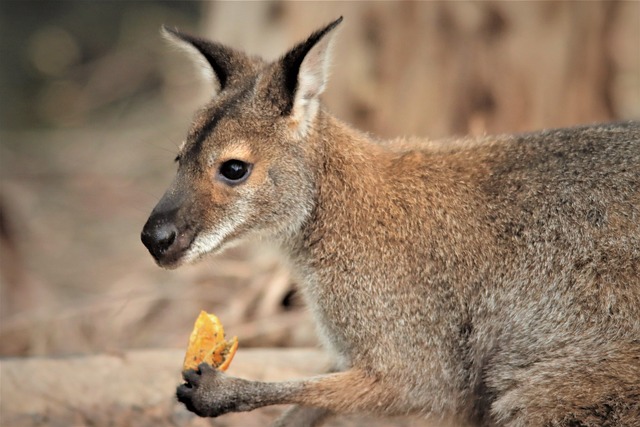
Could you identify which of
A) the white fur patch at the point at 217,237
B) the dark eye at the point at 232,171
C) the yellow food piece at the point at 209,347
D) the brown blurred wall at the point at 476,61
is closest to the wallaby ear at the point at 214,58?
the dark eye at the point at 232,171

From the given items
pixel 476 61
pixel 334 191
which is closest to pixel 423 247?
pixel 334 191

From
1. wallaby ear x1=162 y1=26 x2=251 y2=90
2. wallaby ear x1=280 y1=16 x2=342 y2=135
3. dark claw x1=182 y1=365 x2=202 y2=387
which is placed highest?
wallaby ear x1=162 y1=26 x2=251 y2=90

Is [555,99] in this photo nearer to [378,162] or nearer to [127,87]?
[378,162]

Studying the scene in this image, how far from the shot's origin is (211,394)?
4.39m

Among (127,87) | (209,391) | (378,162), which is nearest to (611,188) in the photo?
(378,162)

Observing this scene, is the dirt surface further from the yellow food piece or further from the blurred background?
the blurred background

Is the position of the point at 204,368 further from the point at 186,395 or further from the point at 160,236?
the point at 160,236

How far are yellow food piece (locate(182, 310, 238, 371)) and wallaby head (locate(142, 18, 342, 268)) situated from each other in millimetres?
459

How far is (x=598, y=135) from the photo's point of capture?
4559 mm

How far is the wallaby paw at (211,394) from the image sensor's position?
4.39 m

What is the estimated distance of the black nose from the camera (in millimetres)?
4340

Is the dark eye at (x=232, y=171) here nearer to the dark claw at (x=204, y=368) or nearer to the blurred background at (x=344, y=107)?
the dark claw at (x=204, y=368)

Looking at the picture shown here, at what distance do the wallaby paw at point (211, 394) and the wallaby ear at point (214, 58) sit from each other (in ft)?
4.75

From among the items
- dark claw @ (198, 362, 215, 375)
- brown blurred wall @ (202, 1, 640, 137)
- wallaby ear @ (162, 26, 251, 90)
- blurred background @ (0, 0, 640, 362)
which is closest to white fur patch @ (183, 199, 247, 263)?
dark claw @ (198, 362, 215, 375)
